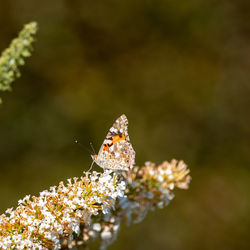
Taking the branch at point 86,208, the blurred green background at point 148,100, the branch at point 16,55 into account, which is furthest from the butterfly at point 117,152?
the blurred green background at point 148,100

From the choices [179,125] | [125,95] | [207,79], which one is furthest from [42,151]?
[207,79]

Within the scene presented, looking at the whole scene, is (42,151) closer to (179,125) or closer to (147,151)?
(147,151)

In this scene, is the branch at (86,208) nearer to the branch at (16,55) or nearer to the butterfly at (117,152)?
the butterfly at (117,152)

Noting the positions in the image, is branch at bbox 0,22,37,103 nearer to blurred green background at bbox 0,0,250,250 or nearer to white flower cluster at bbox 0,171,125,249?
white flower cluster at bbox 0,171,125,249

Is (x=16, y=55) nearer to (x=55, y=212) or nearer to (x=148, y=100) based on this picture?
(x=55, y=212)

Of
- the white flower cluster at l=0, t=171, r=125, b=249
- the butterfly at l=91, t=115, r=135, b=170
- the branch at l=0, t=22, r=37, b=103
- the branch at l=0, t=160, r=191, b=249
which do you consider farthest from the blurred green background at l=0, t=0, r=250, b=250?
the branch at l=0, t=22, r=37, b=103

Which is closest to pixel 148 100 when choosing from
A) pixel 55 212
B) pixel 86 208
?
pixel 86 208

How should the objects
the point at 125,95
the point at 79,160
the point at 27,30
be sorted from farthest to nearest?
the point at 125,95, the point at 79,160, the point at 27,30
